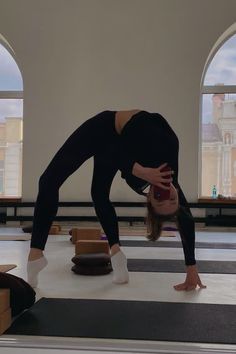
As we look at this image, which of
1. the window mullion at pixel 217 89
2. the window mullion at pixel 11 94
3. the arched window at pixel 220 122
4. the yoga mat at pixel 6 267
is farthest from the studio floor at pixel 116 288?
the window mullion at pixel 11 94

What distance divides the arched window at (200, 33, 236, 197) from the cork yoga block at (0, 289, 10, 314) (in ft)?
13.5

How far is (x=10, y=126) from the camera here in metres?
5.48

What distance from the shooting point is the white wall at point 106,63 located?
5.05m

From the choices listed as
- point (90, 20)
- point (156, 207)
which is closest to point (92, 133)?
point (156, 207)

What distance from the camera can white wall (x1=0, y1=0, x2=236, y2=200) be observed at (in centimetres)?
505

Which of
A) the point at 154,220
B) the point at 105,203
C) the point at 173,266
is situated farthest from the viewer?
the point at 173,266

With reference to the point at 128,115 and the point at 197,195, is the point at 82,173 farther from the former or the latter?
the point at 128,115

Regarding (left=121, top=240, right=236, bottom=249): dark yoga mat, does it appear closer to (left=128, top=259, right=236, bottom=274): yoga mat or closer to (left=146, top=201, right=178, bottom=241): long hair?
(left=128, top=259, right=236, bottom=274): yoga mat

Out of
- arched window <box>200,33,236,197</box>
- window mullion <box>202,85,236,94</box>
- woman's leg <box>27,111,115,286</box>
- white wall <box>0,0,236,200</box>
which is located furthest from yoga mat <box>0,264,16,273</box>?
window mullion <box>202,85,236,94</box>

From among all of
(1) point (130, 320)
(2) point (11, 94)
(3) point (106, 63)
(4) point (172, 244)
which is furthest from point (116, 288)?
(2) point (11, 94)

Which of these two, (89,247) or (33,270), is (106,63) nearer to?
(89,247)

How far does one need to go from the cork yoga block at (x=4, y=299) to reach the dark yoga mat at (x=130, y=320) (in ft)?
0.20

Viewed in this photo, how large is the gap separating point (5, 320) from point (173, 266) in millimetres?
1352

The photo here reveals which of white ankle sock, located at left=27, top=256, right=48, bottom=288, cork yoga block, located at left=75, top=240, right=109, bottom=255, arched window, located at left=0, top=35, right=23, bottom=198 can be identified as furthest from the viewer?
arched window, located at left=0, top=35, right=23, bottom=198
